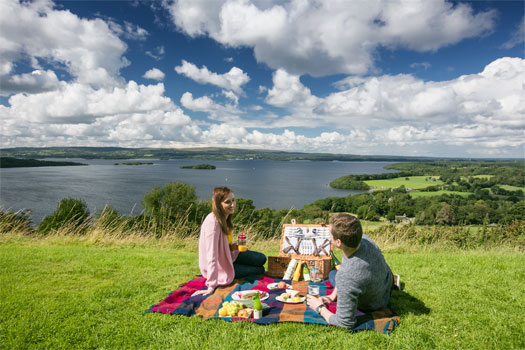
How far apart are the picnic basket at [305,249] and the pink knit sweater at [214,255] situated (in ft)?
2.99

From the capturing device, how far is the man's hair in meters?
2.97

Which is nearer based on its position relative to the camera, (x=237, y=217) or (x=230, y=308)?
(x=230, y=308)

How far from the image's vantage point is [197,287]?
438 centimetres

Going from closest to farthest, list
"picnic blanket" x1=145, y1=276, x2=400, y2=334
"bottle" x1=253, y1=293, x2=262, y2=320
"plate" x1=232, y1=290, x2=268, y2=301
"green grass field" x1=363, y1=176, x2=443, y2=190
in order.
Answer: "picnic blanket" x1=145, y1=276, x2=400, y2=334, "bottle" x1=253, y1=293, x2=262, y2=320, "plate" x1=232, y1=290, x2=268, y2=301, "green grass field" x1=363, y1=176, x2=443, y2=190

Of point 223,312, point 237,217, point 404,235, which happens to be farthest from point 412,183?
point 223,312

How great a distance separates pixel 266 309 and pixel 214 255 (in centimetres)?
107

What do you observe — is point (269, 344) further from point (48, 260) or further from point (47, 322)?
point (48, 260)

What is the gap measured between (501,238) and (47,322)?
9.95m

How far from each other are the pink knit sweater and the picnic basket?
0.91 meters

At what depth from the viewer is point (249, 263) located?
4965 mm

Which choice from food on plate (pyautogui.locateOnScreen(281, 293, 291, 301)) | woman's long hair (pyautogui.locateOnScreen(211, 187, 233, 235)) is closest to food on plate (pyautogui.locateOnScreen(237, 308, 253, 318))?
food on plate (pyautogui.locateOnScreen(281, 293, 291, 301))

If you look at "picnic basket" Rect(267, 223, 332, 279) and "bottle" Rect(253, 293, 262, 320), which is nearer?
"bottle" Rect(253, 293, 262, 320)

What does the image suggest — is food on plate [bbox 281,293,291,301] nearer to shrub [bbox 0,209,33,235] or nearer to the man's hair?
the man's hair

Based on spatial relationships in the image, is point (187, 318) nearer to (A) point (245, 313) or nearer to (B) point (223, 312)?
(B) point (223, 312)
